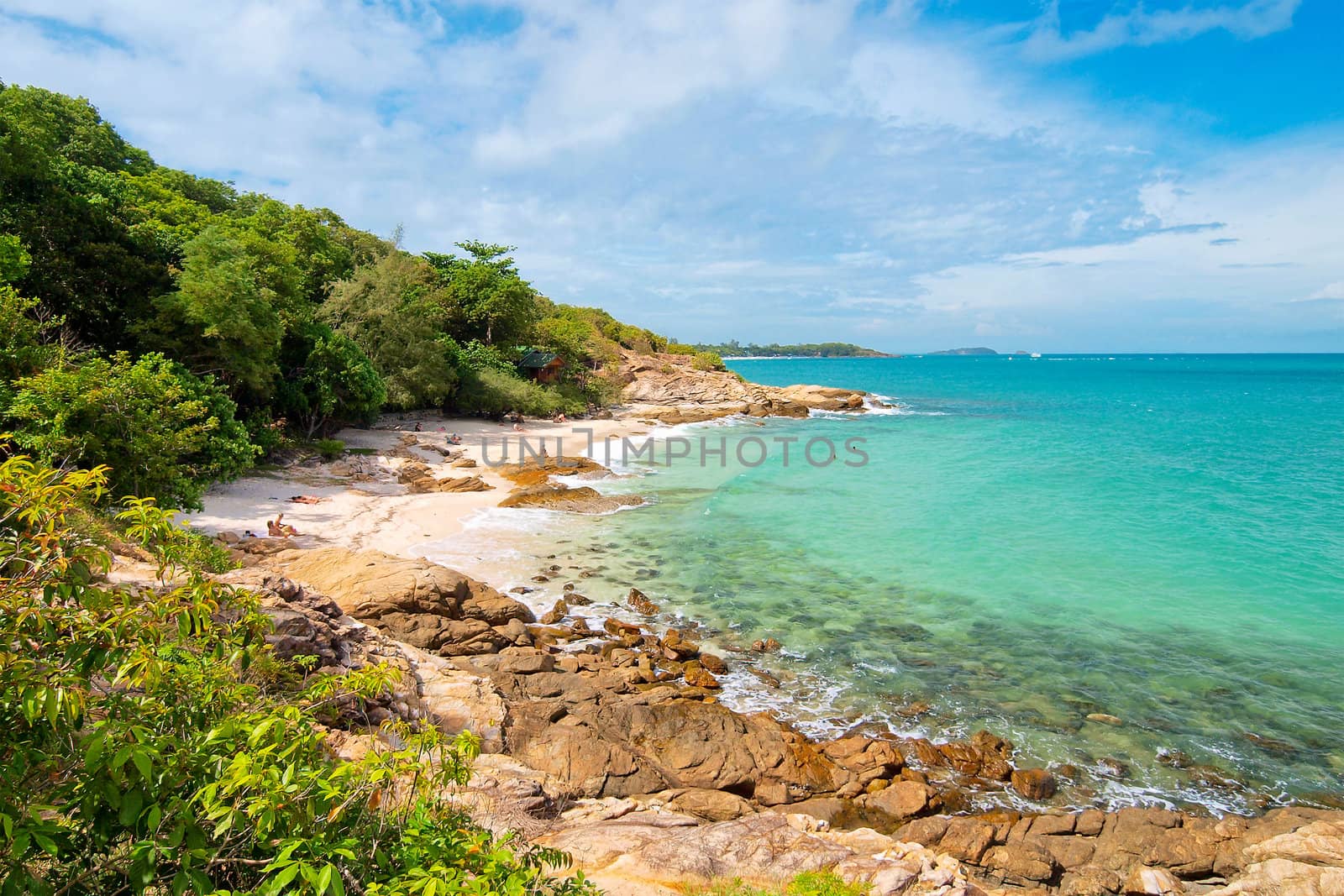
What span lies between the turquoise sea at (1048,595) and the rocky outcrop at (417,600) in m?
3.80

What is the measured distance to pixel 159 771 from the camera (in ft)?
9.20

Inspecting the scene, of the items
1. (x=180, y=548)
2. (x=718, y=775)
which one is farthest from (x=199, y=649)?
(x=718, y=775)

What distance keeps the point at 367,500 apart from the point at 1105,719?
19150 millimetres

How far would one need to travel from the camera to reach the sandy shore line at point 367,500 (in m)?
16.8

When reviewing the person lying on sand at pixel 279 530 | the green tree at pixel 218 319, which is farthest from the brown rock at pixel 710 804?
the green tree at pixel 218 319

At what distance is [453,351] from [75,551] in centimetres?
3580

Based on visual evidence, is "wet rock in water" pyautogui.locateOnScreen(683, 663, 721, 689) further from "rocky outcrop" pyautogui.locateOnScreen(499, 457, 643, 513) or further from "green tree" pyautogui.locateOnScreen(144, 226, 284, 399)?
"green tree" pyautogui.locateOnScreen(144, 226, 284, 399)

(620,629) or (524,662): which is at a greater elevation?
(524,662)

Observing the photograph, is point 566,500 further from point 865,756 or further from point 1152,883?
point 1152,883

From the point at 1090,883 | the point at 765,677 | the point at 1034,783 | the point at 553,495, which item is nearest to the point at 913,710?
the point at 1034,783

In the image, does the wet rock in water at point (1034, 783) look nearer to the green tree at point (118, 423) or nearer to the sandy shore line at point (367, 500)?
the sandy shore line at point (367, 500)

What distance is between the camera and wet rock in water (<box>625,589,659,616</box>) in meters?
14.2

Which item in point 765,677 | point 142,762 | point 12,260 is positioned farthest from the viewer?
point 12,260

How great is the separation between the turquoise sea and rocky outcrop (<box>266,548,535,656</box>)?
3.80 m
